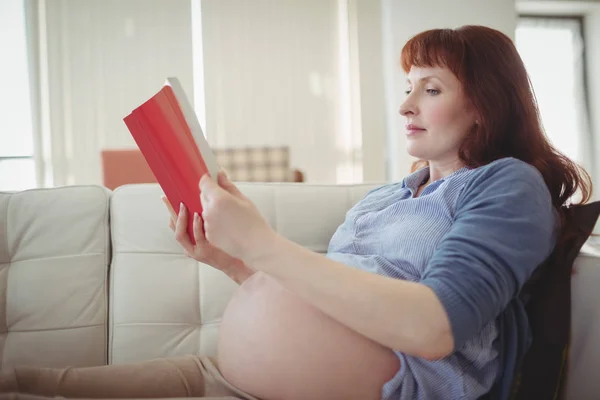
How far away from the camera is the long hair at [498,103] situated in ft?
3.11

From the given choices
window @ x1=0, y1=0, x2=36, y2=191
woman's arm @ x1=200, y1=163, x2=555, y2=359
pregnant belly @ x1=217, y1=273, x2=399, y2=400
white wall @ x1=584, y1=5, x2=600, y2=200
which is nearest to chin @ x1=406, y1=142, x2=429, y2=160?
woman's arm @ x1=200, y1=163, x2=555, y2=359

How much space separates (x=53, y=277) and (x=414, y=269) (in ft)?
3.11

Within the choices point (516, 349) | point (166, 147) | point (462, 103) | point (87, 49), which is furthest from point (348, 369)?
point (87, 49)

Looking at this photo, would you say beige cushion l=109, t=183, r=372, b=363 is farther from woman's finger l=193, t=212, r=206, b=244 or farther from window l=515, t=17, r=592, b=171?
window l=515, t=17, r=592, b=171

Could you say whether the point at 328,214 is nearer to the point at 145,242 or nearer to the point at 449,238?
the point at 145,242

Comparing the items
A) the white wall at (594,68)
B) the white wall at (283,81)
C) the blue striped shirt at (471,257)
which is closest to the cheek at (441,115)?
the blue striped shirt at (471,257)

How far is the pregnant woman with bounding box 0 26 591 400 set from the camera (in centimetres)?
66

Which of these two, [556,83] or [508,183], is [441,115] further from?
[556,83]

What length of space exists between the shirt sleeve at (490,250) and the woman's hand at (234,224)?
24 cm

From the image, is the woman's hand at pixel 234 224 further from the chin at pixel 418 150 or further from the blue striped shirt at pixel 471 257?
the chin at pixel 418 150

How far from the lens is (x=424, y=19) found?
4.58 meters

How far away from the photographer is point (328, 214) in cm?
141

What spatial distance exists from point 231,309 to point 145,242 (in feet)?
1.74

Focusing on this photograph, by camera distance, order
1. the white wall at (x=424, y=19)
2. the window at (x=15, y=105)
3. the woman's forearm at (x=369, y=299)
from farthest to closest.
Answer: the window at (x=15, y=105) → the white wall at (x=424, y=19) → the woman's forearm at (x=369, y=299)
